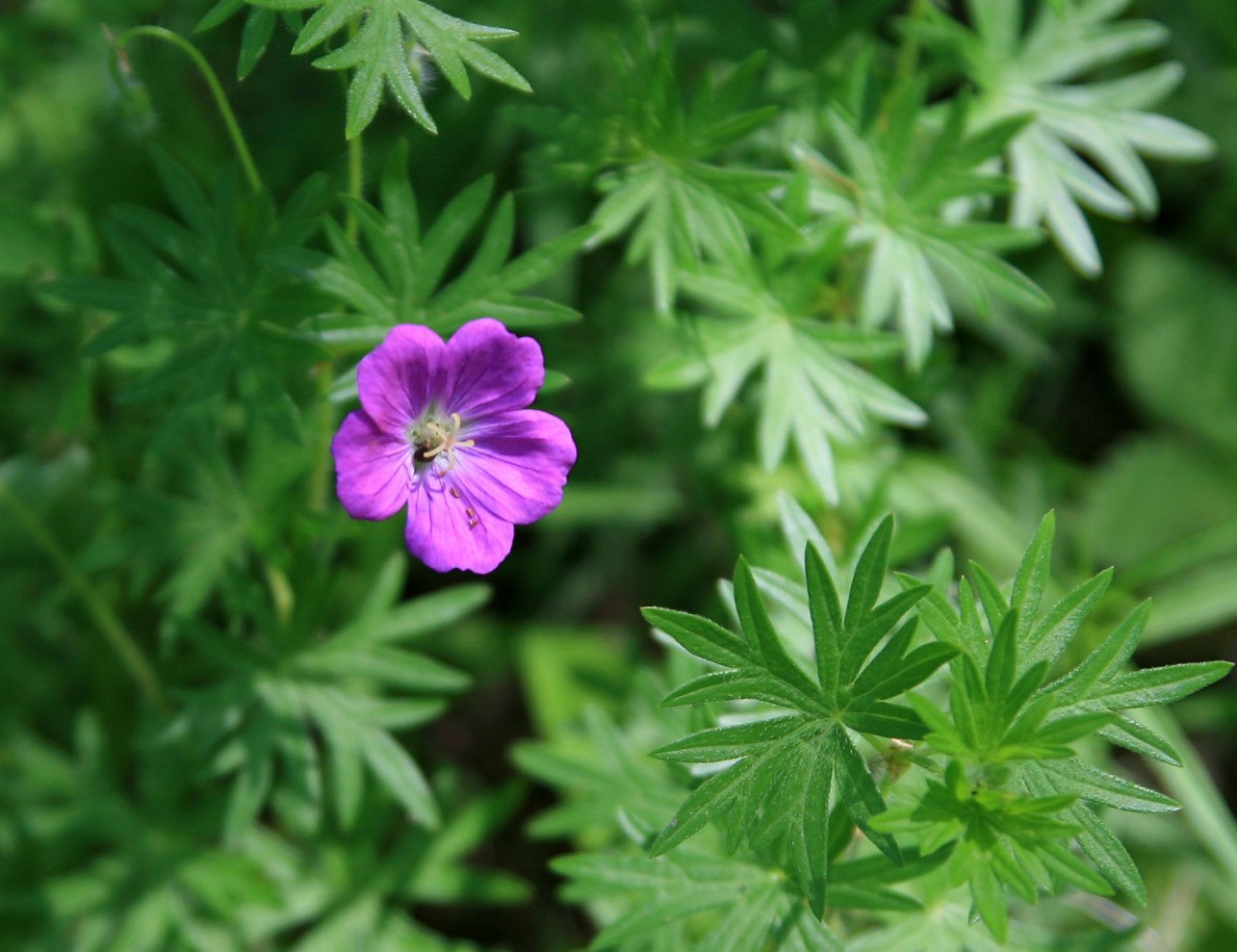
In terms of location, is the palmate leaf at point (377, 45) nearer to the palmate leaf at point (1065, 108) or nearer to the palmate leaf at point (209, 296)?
the palmate leaf at point (209, 296)

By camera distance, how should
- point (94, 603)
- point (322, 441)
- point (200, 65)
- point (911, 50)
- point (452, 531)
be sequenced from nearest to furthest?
point (452, 531) < point (200, 65) < point (322, 441) < point (94, 603) < point (911, 50)

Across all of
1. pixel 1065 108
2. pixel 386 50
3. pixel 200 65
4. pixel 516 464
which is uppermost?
pixel 386 50

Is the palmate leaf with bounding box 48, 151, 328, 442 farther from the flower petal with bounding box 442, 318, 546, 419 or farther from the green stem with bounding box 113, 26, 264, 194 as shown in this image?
the flower petal with bounding box 442, 318, 546, 419

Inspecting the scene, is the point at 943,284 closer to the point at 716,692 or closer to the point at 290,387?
the point at 290,387

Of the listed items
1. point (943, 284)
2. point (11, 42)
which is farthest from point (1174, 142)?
point (11, 42)

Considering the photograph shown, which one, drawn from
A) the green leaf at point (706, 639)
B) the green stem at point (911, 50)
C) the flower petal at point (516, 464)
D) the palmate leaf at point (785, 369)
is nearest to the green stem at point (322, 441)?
the flower petal at point (516, 464)

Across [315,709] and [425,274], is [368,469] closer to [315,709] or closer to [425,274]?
[425,274]

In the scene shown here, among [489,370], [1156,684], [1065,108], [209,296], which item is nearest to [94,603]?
[209,296]
